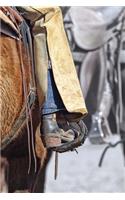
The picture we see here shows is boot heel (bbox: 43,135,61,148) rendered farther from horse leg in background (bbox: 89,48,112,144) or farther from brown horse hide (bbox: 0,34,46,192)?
horse leg in background (bbox: 89,48,112,144)

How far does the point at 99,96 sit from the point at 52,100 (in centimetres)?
79

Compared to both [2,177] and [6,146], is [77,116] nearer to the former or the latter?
[6,146]

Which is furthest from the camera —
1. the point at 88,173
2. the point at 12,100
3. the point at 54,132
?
the point at 88,173

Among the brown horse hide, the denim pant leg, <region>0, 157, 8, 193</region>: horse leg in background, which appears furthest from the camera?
<region>0, 157, 8, 193</region>: horse leg in background

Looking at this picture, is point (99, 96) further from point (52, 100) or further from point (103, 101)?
point (52, 100)

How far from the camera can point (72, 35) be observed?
7.44 ft

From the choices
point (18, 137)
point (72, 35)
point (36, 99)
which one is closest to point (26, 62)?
point (36, 99)

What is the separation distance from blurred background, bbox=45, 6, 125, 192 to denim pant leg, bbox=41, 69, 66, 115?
0.70 metres

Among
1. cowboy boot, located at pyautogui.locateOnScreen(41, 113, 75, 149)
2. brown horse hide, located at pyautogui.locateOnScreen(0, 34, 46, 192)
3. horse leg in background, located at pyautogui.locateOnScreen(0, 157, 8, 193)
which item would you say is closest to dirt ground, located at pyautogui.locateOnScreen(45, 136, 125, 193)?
horse leg in background, located at pyautogui.locateOnScreen(0, 157, 8, 193)

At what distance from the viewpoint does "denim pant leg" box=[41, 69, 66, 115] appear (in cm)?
155

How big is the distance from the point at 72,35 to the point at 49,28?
0.73m

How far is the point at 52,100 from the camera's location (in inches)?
61.2

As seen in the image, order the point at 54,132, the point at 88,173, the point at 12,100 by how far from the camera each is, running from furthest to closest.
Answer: the point at 88,173
the point at 54,132
the point at 12,100

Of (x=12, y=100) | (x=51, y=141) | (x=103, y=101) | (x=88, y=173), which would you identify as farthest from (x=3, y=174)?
(x=103, y=101)
